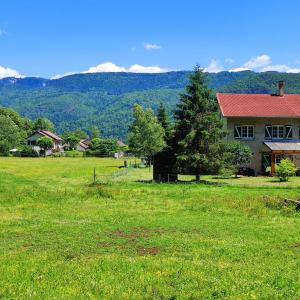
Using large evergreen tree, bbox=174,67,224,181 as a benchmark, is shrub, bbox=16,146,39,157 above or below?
below

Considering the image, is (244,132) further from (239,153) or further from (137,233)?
(137,233)

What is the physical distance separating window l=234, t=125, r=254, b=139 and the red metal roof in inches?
67.0

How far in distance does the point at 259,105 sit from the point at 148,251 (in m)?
41.8

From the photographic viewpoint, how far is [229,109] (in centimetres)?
5053

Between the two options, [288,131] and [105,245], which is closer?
[105,245]

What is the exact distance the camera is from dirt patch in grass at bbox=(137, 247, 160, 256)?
41.5 ft

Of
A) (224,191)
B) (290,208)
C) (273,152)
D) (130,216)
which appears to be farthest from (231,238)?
(273,152)

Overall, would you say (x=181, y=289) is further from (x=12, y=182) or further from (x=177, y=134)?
(x=177, y=134)

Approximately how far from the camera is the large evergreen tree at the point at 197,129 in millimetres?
38281

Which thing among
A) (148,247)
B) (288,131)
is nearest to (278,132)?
(288,131)

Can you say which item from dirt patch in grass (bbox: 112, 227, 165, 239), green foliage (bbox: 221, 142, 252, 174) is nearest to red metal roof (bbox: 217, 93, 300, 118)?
green foliage (bbox: 221, 142, 252, 174)

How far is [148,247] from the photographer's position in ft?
44.0

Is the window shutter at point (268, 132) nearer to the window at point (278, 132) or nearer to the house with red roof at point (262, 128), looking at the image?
the house with red roof at point (262, 128)

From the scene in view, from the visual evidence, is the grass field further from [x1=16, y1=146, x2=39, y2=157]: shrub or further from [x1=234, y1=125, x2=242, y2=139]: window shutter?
[x1=16, y1=146, x2=39, y2=157]: shrub
